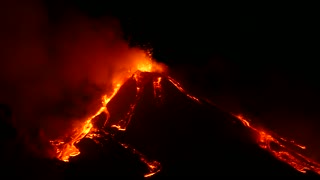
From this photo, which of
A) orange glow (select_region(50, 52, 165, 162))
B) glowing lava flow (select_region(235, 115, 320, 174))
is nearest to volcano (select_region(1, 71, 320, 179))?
glowing lava flow (select_region(235, 115, 320, 174))

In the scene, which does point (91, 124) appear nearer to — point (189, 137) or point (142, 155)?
point (142, 155)

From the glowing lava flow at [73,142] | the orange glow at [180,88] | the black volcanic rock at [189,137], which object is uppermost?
the orange glow at [180,88]

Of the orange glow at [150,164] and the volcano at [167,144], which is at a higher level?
the volcano at [167,144]

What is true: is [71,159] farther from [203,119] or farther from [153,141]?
[203,119]

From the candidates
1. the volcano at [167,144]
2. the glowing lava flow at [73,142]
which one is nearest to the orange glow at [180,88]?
the volcano at [167,144]

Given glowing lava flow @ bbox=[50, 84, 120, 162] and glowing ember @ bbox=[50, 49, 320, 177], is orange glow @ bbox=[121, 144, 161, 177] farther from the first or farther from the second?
glowing lava flow @ bbox=[50, 84, 120, 162]

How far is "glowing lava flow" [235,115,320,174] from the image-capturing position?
19.0 metres

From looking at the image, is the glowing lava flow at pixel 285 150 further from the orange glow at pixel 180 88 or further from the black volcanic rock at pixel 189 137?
the orange glow at pixel 180 88

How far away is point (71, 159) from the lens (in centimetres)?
1764

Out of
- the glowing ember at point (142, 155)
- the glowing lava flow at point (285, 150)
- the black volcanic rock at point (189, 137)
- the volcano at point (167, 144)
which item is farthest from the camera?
the glowing lava flow at point (285, 150)

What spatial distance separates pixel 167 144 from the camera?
1870cm

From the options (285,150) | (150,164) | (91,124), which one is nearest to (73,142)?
(91,124)

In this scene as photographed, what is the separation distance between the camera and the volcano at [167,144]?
17188 mm

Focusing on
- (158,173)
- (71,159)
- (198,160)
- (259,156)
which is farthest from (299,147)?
(71,159)
